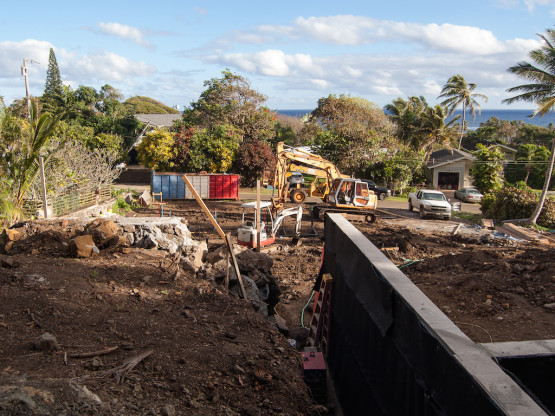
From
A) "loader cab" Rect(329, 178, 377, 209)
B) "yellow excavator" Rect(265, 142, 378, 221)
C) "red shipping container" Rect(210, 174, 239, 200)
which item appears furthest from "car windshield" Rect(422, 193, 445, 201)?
"red shipping container" Rect(210, 174, 239, 200)

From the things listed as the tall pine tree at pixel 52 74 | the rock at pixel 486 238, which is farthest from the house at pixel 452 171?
the tall pine tree at pixel 52 74

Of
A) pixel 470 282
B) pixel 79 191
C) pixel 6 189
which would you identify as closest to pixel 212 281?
pixel 470 282

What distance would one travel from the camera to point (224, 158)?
35969mm

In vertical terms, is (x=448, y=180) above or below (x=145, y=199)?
above

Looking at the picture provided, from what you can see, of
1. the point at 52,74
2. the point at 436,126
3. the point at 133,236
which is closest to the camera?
the point at 133,236

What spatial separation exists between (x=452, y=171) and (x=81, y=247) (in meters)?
41.6

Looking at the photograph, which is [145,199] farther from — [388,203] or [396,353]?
[396,353]

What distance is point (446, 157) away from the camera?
47062 mm

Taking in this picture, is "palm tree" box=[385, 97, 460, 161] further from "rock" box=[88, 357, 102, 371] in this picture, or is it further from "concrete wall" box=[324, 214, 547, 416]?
"rock" box=[88, 357, 102, 371]

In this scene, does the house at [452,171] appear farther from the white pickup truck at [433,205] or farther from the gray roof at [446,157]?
Result: the white pickup truck at [433,205]

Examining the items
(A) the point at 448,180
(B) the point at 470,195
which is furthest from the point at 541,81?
(A) the point at 448,180

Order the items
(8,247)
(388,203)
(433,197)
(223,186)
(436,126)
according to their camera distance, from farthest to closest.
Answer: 1. (436,126)
2. (388,203)
3. (223,186)
4. (433,197)
5. (8,247)

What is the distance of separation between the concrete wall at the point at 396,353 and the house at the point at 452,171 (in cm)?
3909

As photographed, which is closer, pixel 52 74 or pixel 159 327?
pixel 159 327
